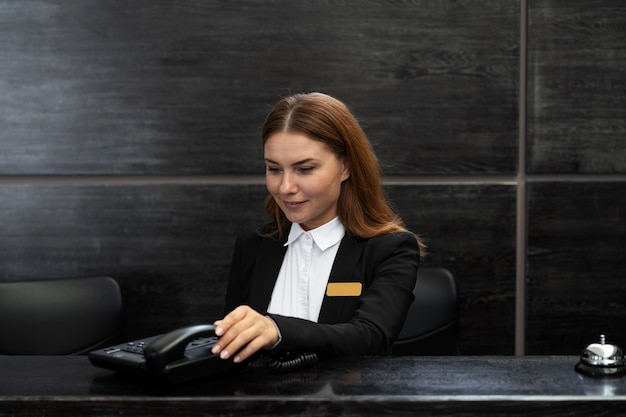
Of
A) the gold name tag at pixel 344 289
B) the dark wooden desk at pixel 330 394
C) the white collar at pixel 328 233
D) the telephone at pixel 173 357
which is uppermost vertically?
the white collar at pixel 328 233

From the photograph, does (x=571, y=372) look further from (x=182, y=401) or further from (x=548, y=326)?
(x=548, y=326)

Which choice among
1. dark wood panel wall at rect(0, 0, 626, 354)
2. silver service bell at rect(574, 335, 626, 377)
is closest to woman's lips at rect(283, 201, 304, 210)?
silver service bell at rect(574, 335, 626, 377)

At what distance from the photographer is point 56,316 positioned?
7.37ft

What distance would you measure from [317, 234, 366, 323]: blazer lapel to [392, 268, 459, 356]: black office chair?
597mm

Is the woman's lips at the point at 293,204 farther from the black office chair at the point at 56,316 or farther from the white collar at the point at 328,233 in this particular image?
the black office chair at the point at 56,316

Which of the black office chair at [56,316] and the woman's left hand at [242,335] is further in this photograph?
the black office chair at [56,316]

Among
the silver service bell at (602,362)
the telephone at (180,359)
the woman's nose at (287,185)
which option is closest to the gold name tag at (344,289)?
the woman's nose at (287,185)

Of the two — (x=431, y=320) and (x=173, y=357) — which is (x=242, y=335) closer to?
(x=173, y=357)

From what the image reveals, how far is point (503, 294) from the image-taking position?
2527 millimetres

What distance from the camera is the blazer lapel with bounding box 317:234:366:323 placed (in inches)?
61.6

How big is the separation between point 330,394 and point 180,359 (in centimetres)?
22

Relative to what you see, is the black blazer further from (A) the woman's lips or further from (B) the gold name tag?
(A) the woman's lips

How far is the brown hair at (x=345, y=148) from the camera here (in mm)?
1566

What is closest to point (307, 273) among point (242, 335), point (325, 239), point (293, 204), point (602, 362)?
point (325, 239)
